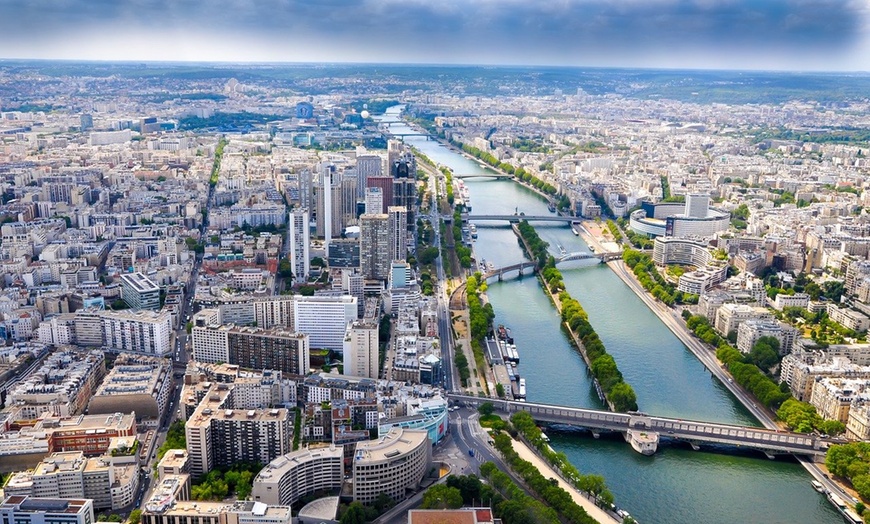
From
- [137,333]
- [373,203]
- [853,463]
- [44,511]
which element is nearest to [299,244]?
[373,203]

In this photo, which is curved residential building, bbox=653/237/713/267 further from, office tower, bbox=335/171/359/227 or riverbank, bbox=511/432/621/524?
riverbank, bbox=511/432/621/524

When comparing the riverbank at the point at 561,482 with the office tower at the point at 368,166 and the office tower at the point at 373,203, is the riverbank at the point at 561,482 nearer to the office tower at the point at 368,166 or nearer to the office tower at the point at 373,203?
the office tower at the point at 373,203

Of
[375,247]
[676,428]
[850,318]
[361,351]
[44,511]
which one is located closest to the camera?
[44,511]

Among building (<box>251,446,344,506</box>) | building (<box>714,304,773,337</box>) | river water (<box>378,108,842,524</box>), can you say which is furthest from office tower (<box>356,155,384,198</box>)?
building (<box>251,446,344,506</box>)

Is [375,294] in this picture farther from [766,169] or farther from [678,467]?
[766,169]

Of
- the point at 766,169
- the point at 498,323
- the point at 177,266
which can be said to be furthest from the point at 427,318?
the point at 766,169

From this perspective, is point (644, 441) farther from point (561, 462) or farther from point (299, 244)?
point (299, 244)
